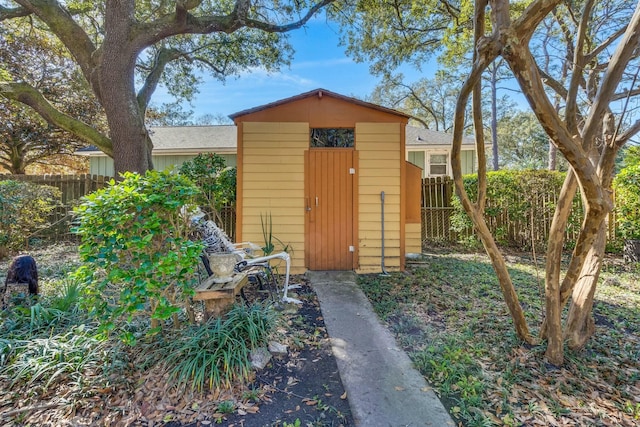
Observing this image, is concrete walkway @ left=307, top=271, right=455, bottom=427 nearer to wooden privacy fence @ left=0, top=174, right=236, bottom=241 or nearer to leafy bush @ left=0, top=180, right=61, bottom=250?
wooden privacy fence @ left=0, top=174, right=236, bottom=241

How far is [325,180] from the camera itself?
5.45 m

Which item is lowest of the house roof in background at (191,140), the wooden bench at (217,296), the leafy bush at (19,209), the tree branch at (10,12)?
the wooden bench at (217,296)

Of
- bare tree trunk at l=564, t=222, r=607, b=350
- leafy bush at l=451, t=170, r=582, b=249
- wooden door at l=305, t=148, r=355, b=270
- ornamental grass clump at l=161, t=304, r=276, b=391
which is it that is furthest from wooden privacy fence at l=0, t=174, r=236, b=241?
bare tree trunk at l=564, t=222, r=607, b=350

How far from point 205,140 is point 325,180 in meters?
7.65

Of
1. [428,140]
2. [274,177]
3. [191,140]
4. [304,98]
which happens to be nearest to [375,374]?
[274,177]

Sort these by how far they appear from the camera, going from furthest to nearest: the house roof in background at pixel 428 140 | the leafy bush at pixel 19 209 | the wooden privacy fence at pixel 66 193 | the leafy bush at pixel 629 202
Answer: the house roof in background at pixel 428 140 < the wooden privacy fence at pixel 66 193 < the leafy bush at pixel 629 202 < the leafy bush at pixel 19 209

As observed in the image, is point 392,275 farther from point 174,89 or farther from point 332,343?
point 174,89

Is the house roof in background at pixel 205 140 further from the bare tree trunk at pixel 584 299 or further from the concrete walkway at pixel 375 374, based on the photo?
the bare tree trunk at pixel 584 299

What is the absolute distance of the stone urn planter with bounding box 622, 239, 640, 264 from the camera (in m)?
5.77

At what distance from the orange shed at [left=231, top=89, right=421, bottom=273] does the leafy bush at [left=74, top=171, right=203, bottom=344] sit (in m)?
3.02

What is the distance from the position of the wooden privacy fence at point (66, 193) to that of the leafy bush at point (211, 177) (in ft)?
3.12

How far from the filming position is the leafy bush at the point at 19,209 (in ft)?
18.3

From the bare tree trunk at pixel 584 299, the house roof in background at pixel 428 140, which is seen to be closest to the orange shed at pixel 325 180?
the bare tree trunk at pixel 584 299

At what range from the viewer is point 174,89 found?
9.27m
